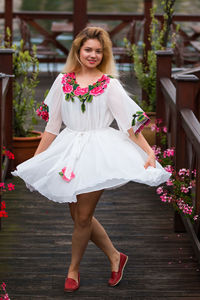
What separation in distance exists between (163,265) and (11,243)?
41.0 inches

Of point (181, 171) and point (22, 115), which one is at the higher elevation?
point (181, 171)

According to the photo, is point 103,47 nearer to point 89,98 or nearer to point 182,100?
point 89,98

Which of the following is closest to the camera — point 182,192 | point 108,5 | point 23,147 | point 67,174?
point 67,174

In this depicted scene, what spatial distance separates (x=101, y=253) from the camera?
4.68 meters

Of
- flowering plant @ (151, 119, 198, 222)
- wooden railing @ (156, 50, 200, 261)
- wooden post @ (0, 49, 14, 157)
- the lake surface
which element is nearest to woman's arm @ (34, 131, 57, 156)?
wooden railing @ (156, 50, 200, 261)

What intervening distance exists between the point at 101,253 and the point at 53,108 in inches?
46.5

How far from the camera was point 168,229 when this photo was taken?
16.8 feet

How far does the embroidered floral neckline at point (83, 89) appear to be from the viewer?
150 inches

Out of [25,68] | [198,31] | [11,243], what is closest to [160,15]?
[198,31]

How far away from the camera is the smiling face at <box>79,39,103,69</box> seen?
151 inches

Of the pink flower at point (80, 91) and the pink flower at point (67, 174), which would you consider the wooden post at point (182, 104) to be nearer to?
the pink flower at point (80, 91)

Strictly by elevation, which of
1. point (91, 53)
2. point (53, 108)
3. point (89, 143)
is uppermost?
point (91, 53)

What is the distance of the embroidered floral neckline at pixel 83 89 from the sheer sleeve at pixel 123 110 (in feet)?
0.15

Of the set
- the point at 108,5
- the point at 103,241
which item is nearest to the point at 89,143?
the point at 103,241
